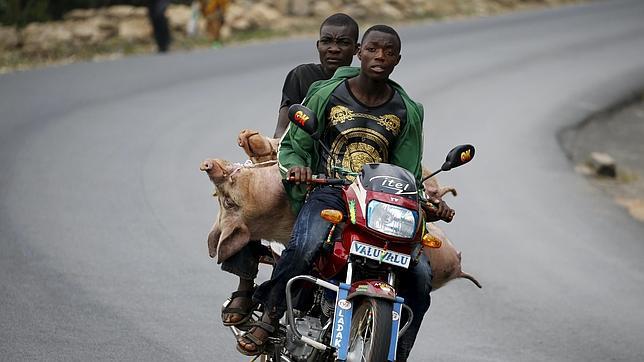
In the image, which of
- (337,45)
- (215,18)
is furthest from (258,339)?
(215,18)

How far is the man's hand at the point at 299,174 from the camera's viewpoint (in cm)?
566

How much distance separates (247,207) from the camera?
6.32 meters

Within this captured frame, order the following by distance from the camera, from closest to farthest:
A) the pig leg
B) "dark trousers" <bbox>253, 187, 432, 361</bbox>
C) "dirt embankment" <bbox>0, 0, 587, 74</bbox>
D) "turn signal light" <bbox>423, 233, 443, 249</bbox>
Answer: "turn signal light" <bbox>423, 233, 443, 249</bbox> → "dark trousers" <bbox>253, 187, 432, 361</bbox> → the pig leg → "dirt embankment" <bbox>0, 0, 587, 74</bbox>

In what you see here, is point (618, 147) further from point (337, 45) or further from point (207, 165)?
point (207, 165)

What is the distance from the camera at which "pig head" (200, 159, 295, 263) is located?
6.31 meters

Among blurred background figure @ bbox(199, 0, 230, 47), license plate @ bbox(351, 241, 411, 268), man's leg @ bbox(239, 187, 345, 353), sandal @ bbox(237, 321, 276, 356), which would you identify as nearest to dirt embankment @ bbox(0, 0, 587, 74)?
blurred background figure @ bbox(199, 0, 230, 47)

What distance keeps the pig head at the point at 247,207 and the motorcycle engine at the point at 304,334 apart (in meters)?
0.70

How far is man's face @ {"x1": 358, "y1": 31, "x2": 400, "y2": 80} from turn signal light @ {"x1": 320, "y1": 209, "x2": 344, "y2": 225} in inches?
34.2

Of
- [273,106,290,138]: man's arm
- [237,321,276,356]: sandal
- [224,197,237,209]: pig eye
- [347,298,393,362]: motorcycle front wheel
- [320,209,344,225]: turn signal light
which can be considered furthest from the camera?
[273,106,290,138]: man's arm

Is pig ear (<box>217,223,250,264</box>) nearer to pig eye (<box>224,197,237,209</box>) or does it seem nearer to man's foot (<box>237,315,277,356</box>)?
pig eye (<box>224,197,237,209</box>)

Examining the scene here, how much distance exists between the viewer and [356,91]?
6.09m

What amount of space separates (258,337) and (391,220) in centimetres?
127

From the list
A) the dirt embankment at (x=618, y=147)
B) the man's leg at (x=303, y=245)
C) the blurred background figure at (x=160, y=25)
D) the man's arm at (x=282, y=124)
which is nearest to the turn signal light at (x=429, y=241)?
the man's leg at (x=303, y=245)

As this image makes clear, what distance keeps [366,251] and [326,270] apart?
47 cm
